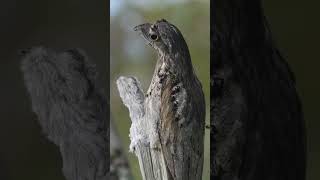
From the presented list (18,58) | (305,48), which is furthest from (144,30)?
(18,58)

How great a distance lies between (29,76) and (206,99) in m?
1.08

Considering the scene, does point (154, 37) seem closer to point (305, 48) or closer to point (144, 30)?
point (144, 30)

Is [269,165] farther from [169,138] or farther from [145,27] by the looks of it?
[145,27]

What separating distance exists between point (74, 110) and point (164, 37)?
71 centimetres

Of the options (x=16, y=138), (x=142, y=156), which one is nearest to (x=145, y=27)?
(x=142, y=156)

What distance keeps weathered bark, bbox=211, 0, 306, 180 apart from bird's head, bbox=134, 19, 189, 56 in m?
0.21

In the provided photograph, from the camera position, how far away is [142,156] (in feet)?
8.55

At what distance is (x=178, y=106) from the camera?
8.29ft

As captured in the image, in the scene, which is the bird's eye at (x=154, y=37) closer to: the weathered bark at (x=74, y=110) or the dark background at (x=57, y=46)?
the dark background at (x=57, y=46)

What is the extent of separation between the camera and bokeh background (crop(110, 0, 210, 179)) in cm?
249

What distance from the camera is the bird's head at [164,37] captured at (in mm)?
2514

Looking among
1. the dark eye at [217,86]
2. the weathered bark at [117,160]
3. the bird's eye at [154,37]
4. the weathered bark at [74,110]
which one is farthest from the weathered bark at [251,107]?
the weathered bark at [74,110]

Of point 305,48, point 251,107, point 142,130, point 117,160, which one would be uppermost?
point 305,48

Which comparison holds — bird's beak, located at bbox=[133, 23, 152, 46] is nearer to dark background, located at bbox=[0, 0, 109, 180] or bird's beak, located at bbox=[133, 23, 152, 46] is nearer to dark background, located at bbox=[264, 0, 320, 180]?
dark background, located at bbox=[0, 0, 109, 180]
